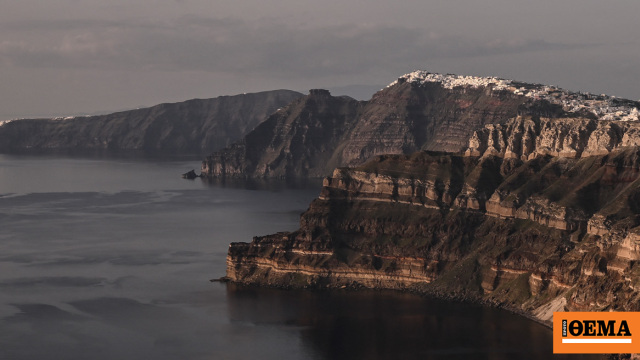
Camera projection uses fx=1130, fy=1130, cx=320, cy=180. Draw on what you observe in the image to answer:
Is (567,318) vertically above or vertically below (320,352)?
above

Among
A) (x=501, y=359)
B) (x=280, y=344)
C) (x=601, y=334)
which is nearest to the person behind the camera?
(x=601, y=334)

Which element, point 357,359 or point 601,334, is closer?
point 601,334

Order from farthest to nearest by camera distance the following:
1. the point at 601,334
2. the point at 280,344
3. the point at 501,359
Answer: the point at 280,344 < the point at 501,359 < the point at 601,334

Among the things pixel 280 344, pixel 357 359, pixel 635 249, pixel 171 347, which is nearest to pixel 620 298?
pixel 635 249

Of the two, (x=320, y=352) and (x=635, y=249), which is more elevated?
(x=635, y=249)

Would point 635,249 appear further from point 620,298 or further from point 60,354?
point 60,354

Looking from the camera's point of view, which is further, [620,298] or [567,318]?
[620,298]

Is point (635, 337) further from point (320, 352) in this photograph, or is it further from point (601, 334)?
point (320, 352)

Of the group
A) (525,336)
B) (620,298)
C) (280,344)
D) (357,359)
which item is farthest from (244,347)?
(620,298)
